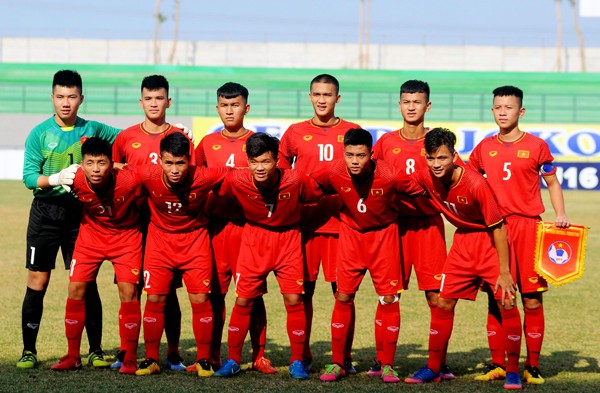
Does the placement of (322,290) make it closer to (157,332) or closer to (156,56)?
(157,332)

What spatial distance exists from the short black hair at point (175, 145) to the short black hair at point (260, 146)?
0.47 metres

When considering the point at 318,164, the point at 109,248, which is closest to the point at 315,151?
the point at 318,164

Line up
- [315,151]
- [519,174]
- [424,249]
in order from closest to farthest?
[519,174]
[424,249]
[315,151]

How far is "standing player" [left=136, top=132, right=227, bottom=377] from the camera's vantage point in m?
7.51

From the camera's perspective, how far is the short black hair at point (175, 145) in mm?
7293

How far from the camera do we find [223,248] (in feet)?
26.0

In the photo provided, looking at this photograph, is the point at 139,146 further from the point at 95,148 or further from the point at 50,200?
the point at 50,200

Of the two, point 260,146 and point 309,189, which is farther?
point 309,189

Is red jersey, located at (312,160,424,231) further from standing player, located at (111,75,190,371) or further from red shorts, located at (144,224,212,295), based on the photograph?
standing player, located at (111,75,190,371)

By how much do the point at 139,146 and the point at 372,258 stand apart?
6.90 ft

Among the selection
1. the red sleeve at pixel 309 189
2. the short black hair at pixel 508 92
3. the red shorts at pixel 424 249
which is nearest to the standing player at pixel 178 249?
the red sleeve at pixel 309 189

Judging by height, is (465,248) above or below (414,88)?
below

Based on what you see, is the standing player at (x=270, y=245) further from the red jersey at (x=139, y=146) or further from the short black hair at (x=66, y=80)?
the short black hair at (x=66, y=80)

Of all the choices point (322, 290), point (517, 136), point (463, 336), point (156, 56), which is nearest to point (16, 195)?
point (322, 290)
